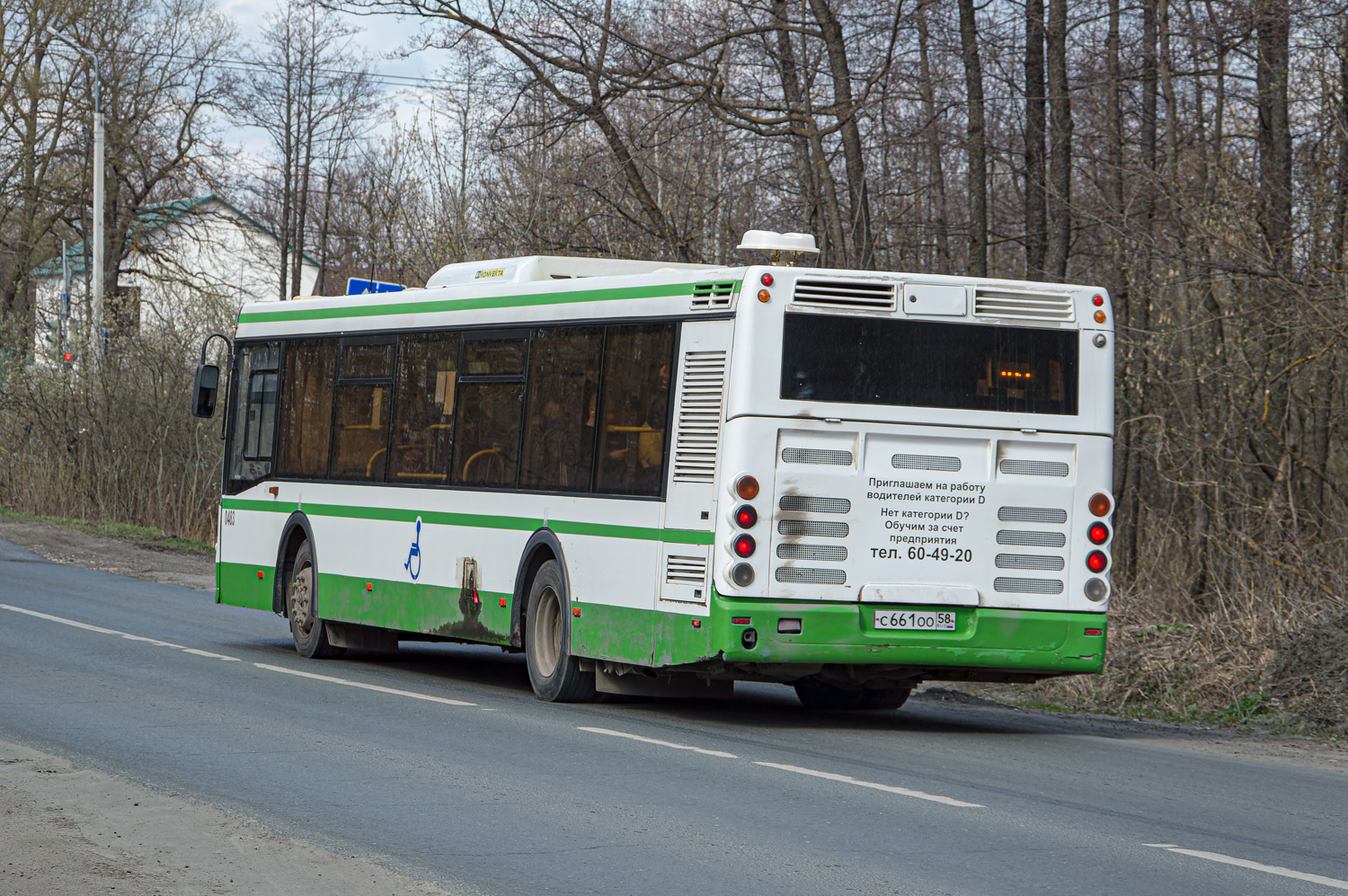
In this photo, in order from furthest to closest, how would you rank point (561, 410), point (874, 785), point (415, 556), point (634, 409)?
point (415, 556), point (561, 410), point (634, 409), point (874, 785)

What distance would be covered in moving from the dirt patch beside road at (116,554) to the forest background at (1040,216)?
96.3 inches

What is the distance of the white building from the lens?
33.9 metres

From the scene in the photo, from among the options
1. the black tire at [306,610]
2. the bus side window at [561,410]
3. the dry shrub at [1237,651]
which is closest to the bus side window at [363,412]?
the black tire at [306,610]

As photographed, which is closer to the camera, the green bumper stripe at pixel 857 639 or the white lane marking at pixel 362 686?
the green bumper stripe at pixel 857 639

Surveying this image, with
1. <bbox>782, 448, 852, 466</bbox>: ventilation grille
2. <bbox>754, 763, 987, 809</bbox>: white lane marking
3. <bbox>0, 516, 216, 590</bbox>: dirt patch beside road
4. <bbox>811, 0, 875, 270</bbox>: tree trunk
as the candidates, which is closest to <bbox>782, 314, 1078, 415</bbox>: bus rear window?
<bbox>782, 448, 852, 466</bbox>: ventilation grille

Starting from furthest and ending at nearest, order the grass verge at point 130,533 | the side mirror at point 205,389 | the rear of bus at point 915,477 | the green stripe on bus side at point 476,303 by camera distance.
Answer: the grass verge at point 130,533, the side mirror at point 205,389, the green stripe on bus side at point 476,303, the rear of bus at point 915,477

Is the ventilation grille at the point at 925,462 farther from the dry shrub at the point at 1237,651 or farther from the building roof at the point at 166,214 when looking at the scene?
the building roof at the point at 166,214

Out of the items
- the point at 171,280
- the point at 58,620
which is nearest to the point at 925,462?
the point at 58,620

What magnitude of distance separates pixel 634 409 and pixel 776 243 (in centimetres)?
184

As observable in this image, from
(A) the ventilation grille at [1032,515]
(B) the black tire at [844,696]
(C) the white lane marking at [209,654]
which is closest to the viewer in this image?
(A) the ventilation grille at [1032,515]

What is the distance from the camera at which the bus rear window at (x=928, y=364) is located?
34.8ft

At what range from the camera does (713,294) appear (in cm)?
1086

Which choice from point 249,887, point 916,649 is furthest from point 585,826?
point 916,649

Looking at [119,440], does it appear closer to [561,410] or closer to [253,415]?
[253,415]
